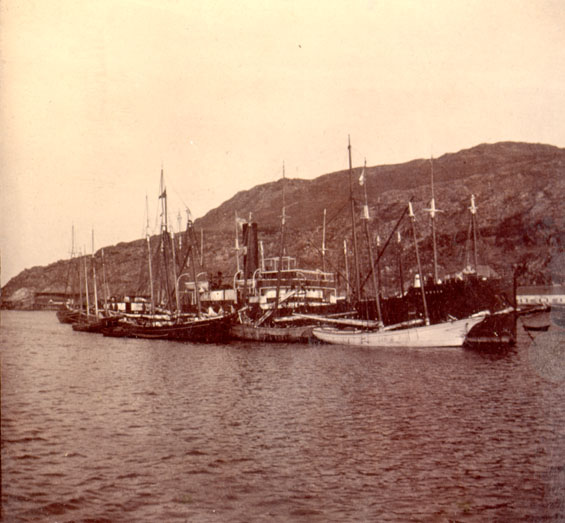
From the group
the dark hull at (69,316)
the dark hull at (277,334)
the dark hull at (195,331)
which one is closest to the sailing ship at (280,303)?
the dark hull at (277,334)

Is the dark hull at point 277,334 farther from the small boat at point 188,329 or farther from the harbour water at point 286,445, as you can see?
the harbour water at point 286,445

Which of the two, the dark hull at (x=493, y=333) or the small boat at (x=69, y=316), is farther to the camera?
the small boat at (x=69, y=316)

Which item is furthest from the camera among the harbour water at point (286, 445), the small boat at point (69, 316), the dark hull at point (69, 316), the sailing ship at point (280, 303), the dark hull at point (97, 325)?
the small boat at point (69, 316)

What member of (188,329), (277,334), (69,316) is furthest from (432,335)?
(69,316)

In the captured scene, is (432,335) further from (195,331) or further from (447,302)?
(195,331)

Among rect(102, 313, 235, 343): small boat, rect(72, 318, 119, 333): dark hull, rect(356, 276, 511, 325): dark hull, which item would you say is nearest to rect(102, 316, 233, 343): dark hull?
rect(102, 313, 235, 343): small boat

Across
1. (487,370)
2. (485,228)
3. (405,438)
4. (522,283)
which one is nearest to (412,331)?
(487,370)

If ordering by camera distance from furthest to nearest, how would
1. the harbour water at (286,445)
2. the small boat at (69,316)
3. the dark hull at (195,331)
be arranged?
the small boat at (69,316) → the dark hull at (195,331) → the harbour water at (286,445)

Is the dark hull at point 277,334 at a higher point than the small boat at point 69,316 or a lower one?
lower
